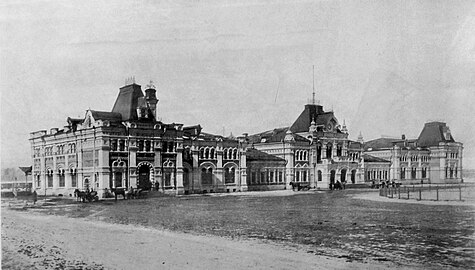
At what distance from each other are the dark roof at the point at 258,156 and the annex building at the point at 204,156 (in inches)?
2.6

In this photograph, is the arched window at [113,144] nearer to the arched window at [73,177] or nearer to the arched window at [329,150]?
the arched window at [73,177]

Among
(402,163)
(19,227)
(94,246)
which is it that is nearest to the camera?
(94,246)

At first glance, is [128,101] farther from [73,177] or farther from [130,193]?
[130,193]

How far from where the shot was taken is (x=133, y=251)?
9242 mm

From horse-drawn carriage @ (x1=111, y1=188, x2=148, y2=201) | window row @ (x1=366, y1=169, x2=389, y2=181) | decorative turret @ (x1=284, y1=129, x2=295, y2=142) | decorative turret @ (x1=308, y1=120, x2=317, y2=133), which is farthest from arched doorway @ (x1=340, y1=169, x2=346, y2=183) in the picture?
horse-drawn carriage @ (x1=111, y1=188, x2=148, y2=201)

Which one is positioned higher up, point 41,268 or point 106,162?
point 106,162

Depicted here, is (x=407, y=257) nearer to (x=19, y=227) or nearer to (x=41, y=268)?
(x=41, y=268)

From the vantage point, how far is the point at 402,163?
23125mm

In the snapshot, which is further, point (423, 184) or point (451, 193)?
point (423, 184)

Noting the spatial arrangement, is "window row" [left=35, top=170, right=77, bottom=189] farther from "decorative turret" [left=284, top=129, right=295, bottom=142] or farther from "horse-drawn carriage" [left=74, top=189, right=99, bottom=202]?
"decorative turret" [left=284, top=129, right=295, bottom=142]

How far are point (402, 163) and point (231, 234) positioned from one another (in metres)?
14.9

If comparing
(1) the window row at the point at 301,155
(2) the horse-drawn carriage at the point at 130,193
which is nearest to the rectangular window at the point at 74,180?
(2) the horse-drawn carriage at the point at 130,193

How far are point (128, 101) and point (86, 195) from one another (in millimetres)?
3186

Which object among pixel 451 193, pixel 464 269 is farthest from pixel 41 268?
pixel 451 193
